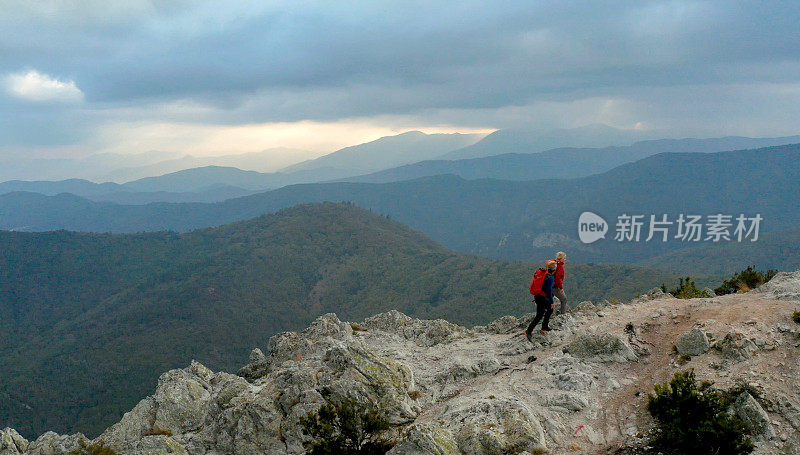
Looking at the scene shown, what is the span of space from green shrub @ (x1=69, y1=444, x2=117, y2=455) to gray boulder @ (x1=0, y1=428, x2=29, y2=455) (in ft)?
11.1

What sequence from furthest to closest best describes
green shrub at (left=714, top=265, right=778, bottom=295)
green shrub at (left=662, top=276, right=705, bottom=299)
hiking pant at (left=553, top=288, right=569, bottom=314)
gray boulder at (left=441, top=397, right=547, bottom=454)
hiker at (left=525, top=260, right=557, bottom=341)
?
green shrub at (left=662, top=276, right=705, bottom=299) < green shrub at (left=714, top=265, right=778, bottom=295) < hiking pant at (left=553, top=288, right=569, bottom=314) < hiker at (left=525, top=260, right=557, bottom=341) < gray boulder at (left=441, top=397, right=547, bottom=454)

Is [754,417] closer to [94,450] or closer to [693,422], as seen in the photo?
[693,422]

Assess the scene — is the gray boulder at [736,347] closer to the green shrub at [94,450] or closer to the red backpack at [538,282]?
the red backpack at [538,282]

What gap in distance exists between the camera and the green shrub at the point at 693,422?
10.0 metres

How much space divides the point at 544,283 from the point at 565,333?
2973mm

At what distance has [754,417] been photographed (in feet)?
36.2

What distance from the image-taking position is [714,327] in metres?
14.9

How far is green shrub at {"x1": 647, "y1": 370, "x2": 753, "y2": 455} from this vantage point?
10047 millimetres

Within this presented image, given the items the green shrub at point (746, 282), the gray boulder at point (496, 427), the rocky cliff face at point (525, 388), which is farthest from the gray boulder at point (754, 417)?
the green shrub at point (746, 282)

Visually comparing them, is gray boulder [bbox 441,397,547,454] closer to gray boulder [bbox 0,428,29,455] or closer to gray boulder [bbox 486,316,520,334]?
gray boulder [bbox 486,316,520,334]

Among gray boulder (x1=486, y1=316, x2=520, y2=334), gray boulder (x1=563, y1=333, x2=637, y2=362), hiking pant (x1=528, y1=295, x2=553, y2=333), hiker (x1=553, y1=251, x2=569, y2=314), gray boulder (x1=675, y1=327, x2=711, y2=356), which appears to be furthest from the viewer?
gray boulder (x1=486, y1=316, x2=520, y2=334)

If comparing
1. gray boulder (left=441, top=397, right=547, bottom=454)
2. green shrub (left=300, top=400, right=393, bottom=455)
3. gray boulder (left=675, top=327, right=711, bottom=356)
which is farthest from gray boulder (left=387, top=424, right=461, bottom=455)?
gray boulder (left=675, top=327, right=711, bottom=356)

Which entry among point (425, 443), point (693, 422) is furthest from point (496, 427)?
point (693, 422)

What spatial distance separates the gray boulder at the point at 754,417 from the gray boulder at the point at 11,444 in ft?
85.9
